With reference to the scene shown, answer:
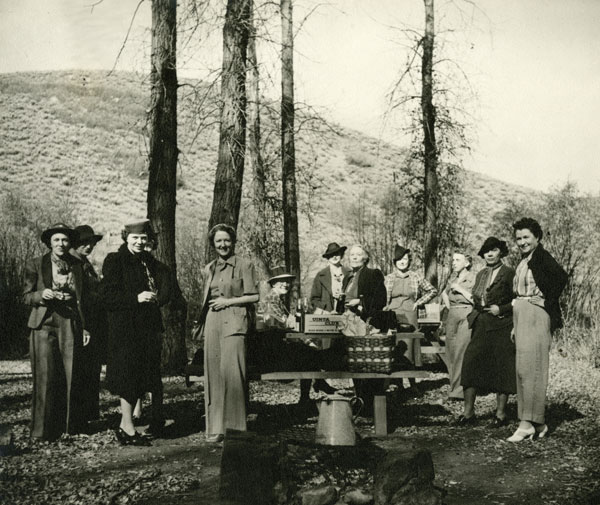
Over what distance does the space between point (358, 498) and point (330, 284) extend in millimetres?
5392

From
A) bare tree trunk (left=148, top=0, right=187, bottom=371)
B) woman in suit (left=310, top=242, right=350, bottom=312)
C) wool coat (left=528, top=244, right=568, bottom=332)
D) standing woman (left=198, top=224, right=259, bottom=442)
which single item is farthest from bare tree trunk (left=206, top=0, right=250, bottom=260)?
wool coat (left=528, top=244, right=568, bottom=332)

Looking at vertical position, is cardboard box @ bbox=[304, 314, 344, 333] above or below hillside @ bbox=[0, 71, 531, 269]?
below

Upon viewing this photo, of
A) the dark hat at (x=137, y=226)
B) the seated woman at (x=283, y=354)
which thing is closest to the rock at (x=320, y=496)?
the seated woman at (x=283, y=354)

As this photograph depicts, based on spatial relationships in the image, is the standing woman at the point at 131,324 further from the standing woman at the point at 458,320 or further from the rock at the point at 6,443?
the standing woman at the point at 458,320

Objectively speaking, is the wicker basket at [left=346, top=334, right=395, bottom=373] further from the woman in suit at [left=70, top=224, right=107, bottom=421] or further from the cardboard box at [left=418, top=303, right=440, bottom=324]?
the cardboard box at [left=418, top=303, right=440, bottom=324]

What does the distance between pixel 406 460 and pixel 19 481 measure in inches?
116

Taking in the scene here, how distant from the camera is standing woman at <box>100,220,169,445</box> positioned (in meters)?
7.09

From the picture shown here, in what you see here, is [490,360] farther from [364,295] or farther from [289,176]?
[289,176]

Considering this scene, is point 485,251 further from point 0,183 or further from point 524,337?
point 0,183

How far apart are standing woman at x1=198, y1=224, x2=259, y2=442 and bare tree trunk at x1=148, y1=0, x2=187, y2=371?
13.8 ft

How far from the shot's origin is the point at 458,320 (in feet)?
33.8

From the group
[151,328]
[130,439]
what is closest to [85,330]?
[151,328]

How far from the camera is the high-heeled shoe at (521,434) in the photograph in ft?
23.6

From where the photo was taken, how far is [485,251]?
28.0ft
